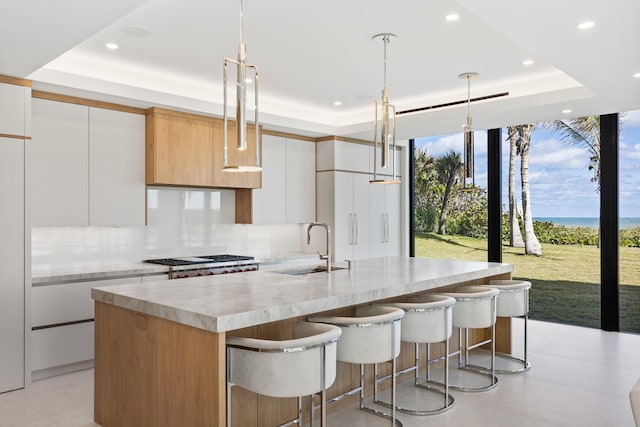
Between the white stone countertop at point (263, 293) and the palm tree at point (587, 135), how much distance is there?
2.85 meters

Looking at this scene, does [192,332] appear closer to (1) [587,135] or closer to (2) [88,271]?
(2) [88,271]

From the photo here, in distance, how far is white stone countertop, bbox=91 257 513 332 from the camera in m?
2.39

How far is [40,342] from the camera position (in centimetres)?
398

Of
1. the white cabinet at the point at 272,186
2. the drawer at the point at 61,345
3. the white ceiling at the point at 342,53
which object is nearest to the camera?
the white ceiling at the point at 342,53

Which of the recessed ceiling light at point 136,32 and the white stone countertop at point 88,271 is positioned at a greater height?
the recessed ceiling light at point 136,32

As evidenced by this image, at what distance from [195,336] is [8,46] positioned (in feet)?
7.25

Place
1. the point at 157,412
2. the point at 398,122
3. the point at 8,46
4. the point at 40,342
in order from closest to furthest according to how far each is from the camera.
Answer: the point at 157,412
the point at 8,46
the point at 40,342
the point at 398,122

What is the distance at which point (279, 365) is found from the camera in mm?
2322

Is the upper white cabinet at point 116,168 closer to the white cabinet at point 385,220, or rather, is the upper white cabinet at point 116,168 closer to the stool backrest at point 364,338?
the stool backrest at point 364,338

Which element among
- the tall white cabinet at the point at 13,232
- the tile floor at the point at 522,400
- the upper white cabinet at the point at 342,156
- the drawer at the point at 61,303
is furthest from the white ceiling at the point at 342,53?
the tile floor at the point at 522,400

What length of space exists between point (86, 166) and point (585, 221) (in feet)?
18.3

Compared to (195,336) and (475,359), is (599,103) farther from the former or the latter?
(195,336)

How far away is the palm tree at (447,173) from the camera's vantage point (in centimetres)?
716

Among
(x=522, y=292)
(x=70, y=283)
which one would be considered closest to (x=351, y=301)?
(x=522, y=292)
